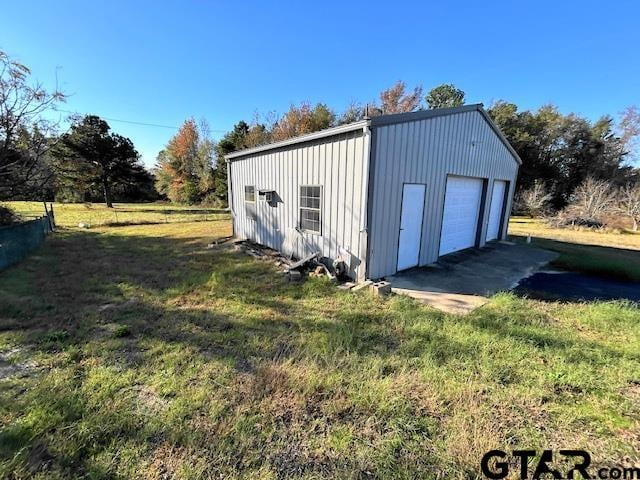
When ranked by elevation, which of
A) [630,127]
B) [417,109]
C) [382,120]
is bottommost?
[382,120]

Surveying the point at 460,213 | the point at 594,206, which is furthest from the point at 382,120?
the point at 594,206

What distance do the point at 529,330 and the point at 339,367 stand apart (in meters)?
2.66

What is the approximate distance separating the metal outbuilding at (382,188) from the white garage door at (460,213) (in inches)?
1.2

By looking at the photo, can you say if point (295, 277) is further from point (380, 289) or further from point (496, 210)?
point (496, 210)

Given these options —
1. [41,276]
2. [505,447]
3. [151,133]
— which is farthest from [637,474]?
[151,133]

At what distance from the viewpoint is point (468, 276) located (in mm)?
5980

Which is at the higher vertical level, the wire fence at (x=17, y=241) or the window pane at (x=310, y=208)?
the window pane at (x=310, y=208)

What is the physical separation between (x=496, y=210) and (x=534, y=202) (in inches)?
652

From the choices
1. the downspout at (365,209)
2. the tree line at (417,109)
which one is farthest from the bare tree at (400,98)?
the downspout at (365,209)

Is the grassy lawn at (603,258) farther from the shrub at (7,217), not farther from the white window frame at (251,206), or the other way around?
the shrub at (7,217)

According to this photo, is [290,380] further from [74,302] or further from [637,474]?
[74,302]

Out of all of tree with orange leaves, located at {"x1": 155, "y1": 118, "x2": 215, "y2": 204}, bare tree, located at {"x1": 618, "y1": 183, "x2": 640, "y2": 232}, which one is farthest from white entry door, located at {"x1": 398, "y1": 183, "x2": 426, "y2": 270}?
tree with orange leaves, located at {"x1": 155, "y1": 118, "x2": 215, "y2": 204}

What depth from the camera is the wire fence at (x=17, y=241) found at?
261 inches

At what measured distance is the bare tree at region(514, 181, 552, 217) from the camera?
70.4ft
